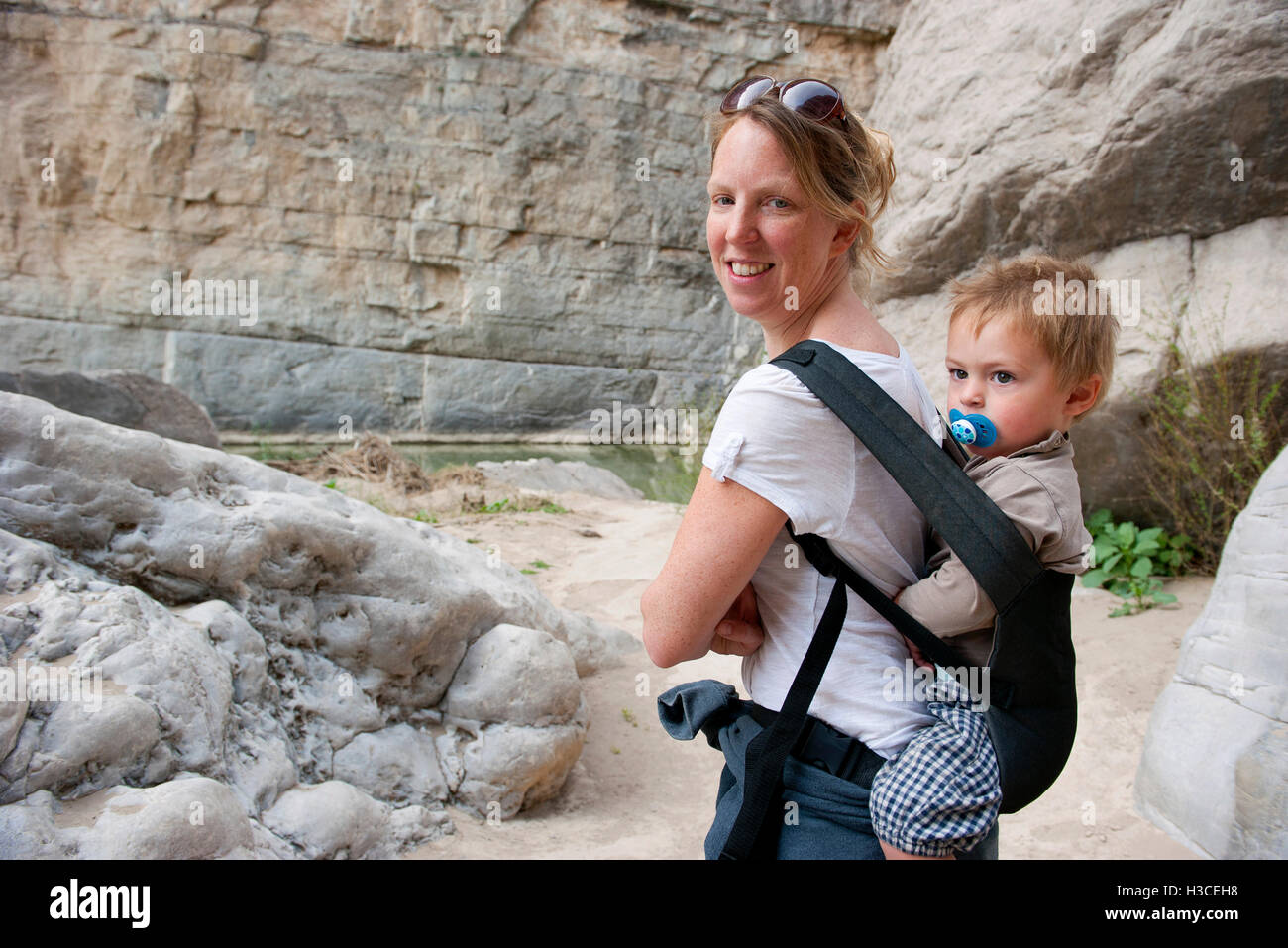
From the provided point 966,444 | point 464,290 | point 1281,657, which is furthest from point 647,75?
point 966,444

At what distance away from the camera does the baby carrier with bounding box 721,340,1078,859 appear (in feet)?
3.89

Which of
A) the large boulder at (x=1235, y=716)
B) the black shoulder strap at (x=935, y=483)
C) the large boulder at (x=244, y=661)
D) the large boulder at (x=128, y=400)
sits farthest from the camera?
the large boulder at (x=128, y=400)

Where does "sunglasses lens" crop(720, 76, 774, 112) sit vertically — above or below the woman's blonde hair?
above

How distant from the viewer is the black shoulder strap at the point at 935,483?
1179 mm

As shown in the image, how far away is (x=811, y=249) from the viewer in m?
1.41

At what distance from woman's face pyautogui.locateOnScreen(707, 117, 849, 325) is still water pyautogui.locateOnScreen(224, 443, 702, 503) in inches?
341

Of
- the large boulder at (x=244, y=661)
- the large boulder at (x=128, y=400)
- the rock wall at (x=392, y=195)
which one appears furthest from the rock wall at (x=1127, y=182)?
the large boulder at (x=128, y=400)

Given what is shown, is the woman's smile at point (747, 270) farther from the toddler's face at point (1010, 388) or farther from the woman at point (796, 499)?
the toddler's face at point (1010, 388)

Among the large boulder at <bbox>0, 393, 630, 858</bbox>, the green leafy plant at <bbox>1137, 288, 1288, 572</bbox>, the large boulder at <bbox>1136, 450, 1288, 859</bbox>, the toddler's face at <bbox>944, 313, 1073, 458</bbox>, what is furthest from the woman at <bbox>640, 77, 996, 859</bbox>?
the green leafy plant at <bbox>1137, 288, 1288, 572</bbox>

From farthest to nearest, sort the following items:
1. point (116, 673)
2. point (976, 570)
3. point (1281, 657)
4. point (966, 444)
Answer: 1. point (1281, 657)
2. point (116, 673)
3. point (966, 444)
4. point (976, 570)

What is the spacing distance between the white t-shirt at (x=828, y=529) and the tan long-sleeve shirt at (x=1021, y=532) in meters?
0.07

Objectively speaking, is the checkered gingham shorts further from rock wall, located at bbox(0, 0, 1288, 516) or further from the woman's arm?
rock wall, located at bbox(0, 0, 1288, 516)
